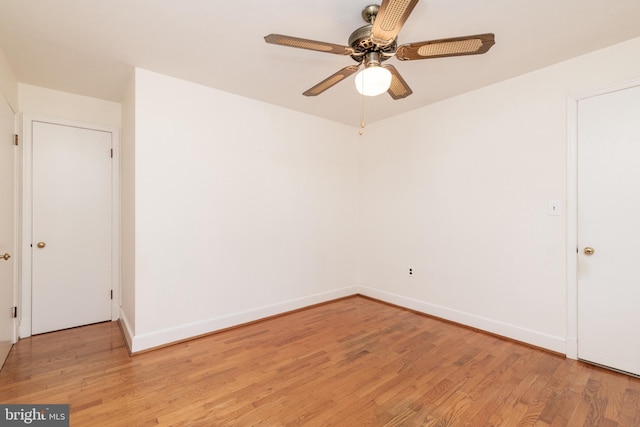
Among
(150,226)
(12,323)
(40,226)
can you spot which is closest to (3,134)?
(40,226)

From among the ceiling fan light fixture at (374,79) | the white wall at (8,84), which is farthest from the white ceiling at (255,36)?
the ceiling fan light fixture at (374,79)

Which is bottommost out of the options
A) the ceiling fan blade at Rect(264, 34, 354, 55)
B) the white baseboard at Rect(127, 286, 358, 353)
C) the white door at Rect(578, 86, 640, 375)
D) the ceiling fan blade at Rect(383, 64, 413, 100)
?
the white baseboard at Rect(127, 286, 358, 353)

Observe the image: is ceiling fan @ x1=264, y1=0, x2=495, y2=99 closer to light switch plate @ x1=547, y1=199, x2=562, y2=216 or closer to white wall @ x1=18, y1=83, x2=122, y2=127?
light switch plate @ x1=547, y1=199, x2=562, y2=216

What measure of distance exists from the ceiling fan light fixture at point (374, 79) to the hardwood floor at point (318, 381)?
6.65ft

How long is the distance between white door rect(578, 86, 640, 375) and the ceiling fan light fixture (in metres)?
1.92

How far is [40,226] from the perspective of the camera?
294 cm

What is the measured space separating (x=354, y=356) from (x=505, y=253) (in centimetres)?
180

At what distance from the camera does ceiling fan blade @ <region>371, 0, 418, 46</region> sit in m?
1.30

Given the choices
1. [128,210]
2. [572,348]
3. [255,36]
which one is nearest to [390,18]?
[255,36]

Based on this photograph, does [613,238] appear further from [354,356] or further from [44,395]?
[44,395]

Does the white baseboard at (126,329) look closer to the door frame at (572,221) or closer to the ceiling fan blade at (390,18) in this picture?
the ceiling fan blade at (390,18)

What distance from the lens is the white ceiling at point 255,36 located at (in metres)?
1.83

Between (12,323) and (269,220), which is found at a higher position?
(269,220)

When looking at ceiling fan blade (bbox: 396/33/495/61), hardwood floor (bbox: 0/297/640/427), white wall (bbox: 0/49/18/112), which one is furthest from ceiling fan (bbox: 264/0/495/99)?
white wall (bbox: 0/49/18/112)
